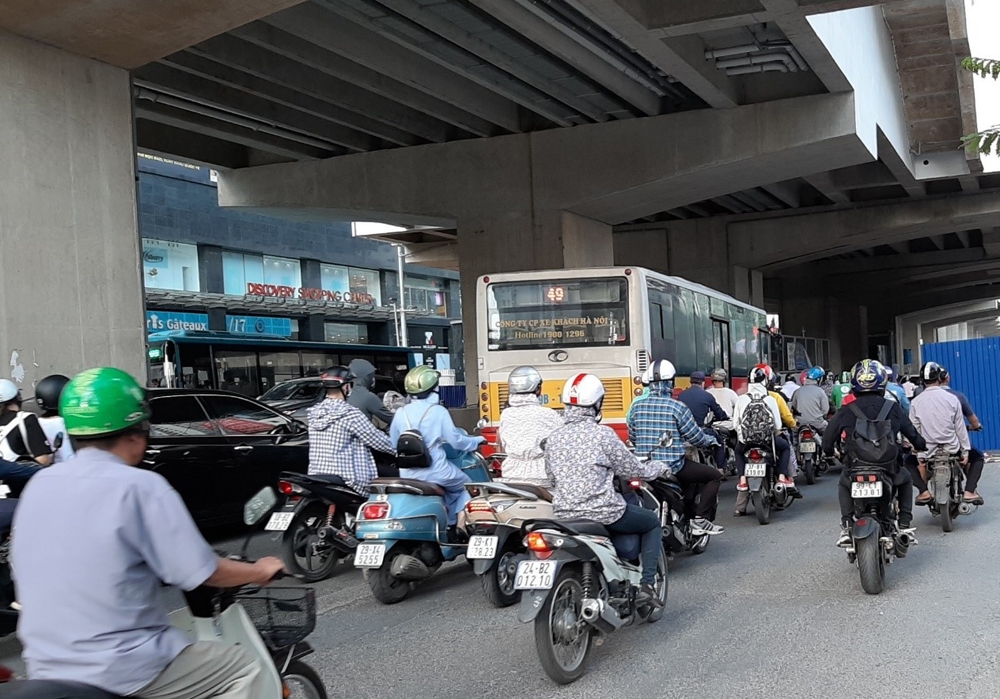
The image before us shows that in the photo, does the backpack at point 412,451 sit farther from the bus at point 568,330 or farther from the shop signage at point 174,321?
the shop signage at point 174,321

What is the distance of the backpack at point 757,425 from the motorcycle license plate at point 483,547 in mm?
5067

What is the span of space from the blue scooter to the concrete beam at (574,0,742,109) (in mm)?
8382

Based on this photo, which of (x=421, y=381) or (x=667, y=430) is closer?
(x=421, y=381)

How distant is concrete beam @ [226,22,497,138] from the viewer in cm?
1609

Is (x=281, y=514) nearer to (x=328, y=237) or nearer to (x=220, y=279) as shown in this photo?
(x=220, y=279)

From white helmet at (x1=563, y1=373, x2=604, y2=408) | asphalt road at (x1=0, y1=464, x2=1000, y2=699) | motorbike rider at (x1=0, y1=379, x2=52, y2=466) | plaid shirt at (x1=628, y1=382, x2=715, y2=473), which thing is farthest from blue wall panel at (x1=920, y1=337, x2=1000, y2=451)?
motorbike rider at (x1=0, y1=379, x2=52, y2=466)

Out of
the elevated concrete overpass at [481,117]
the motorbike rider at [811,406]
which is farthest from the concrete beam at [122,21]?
the motorbike rider at [811,406]

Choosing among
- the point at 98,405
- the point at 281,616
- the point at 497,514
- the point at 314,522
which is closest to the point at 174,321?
the point at 314,522

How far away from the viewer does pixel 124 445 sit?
10.5 ft

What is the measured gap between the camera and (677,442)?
9039 millimetres

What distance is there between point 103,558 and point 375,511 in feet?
16.0

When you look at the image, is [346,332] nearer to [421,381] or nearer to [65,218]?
[65,218]

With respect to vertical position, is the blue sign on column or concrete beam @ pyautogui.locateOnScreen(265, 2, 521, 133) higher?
concrete beam @ pyautogui.locateOnScreen(265, 2, 521, 133)

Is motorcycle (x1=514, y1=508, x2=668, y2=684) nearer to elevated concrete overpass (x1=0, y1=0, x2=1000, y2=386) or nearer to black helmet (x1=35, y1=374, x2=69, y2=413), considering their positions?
black helmet (x1=35, y1=374, x2=69, y2=413)
